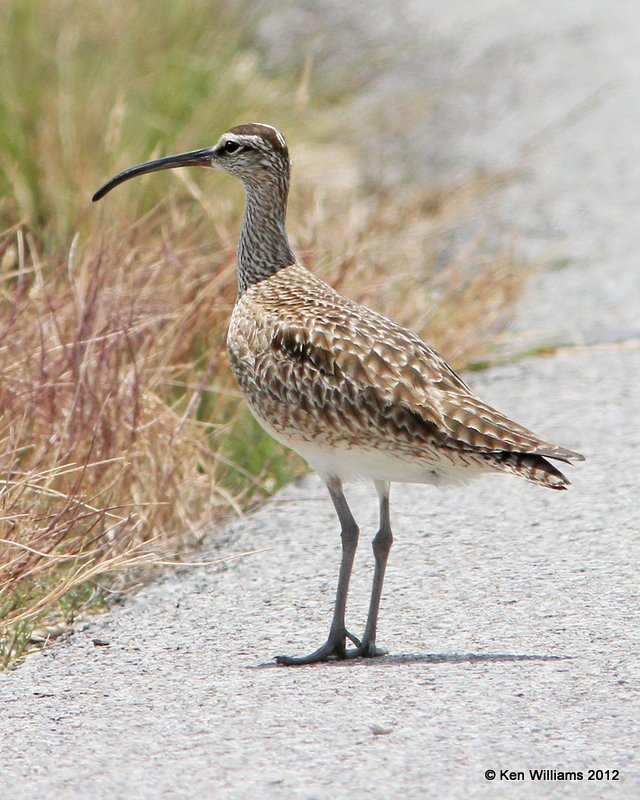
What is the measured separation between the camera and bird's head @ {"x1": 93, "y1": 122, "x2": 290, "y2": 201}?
6129 mm

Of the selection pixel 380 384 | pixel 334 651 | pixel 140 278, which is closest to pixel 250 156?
pixel 140 278

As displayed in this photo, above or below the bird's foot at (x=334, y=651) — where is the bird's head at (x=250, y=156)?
above

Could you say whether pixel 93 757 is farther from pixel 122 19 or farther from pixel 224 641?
pixel 122 19

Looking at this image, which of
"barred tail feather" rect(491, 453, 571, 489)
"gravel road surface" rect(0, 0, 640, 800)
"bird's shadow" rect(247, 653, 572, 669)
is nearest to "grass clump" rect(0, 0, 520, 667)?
"gravel road surface" rect(0, 0, 640, 800)

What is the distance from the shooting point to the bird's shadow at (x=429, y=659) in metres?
4.73

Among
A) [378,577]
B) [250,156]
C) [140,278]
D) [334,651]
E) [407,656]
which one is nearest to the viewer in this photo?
[407,656]

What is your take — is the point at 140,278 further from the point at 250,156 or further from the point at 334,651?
the point at 334,651

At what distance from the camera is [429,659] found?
484 centimetres

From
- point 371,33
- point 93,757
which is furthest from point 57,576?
point 371,33

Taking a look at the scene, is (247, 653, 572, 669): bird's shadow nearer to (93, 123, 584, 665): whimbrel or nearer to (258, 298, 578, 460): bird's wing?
(93, 123, 584, 665): whimbrel

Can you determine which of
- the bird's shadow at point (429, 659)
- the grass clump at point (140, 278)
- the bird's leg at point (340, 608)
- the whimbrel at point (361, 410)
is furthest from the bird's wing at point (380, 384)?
the grass clump at point (140, 278)

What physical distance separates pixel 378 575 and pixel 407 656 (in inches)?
14.0

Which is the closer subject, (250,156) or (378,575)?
(378,575)

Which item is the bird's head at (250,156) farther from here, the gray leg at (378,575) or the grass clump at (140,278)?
the gray leg at (378,575)
